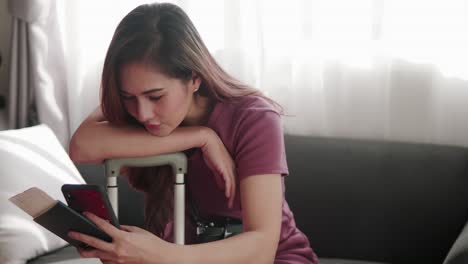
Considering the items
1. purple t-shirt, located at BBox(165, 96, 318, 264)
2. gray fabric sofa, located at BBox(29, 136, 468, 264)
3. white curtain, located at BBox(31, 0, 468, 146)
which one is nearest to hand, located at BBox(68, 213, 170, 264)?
purple t-shirt, located at BBox(165, 96, 318, 264)

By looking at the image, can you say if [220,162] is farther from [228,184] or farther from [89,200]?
[89,200]

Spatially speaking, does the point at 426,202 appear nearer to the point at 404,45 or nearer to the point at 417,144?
the point at 417,144

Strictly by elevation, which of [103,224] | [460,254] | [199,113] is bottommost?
[460,254]

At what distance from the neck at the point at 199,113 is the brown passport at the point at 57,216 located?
0.69ft

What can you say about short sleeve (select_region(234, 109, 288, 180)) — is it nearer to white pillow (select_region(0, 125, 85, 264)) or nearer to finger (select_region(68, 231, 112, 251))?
finger (select_region(68, 231, 112, 251))

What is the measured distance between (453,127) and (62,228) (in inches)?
38.8

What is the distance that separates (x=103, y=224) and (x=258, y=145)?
9.8 inches

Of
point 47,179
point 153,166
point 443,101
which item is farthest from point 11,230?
point 443,101

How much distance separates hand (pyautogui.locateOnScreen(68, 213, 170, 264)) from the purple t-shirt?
105mm

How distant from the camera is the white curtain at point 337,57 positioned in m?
1.52

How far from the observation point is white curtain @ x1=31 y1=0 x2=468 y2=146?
1.52 meters

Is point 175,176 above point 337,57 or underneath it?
underneath

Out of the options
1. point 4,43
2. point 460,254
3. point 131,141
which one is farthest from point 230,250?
point 4,43

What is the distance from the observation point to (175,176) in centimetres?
102
